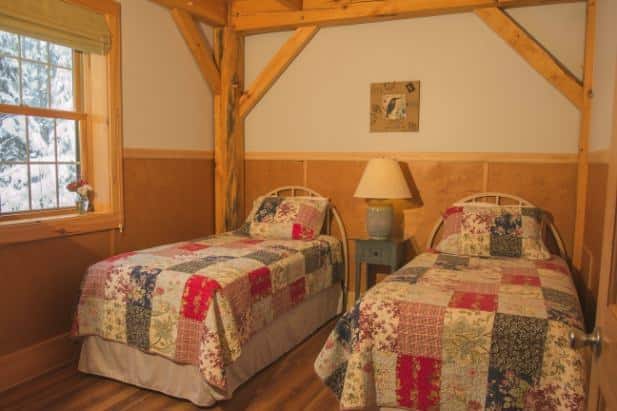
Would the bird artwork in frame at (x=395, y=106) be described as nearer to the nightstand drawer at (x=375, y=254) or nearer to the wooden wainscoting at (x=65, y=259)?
the nightstand drawer at (x=375, y=254)

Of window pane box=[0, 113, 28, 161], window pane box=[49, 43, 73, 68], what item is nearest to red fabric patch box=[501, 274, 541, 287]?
window pane box=[0, 113, 28, 161]

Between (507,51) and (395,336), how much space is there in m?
2.52

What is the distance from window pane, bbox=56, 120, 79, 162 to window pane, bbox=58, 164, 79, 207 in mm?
54

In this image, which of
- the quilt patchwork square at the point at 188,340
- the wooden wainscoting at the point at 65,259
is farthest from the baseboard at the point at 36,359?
the quilt patchwork square at the point at 188,340

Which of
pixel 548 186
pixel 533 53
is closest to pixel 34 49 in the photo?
pixel 533 53

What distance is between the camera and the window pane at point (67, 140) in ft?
10.7

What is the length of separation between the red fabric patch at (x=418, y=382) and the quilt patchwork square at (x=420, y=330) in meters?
0.03

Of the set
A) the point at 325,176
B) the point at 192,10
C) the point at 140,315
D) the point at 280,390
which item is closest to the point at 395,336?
the point at 280,390

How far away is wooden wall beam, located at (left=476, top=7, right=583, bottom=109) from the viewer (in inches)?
136

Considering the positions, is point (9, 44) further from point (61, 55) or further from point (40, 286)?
point (40, 286)

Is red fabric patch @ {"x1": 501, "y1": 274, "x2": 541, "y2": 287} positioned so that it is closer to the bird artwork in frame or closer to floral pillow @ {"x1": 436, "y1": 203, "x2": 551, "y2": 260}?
floral pillow @ {"x1": 436, "y1": 203, "x2": 551, "y2": 260}

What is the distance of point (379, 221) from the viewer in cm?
381

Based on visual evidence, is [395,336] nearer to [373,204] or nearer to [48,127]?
[373,204]

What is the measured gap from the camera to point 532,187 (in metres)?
3.65
